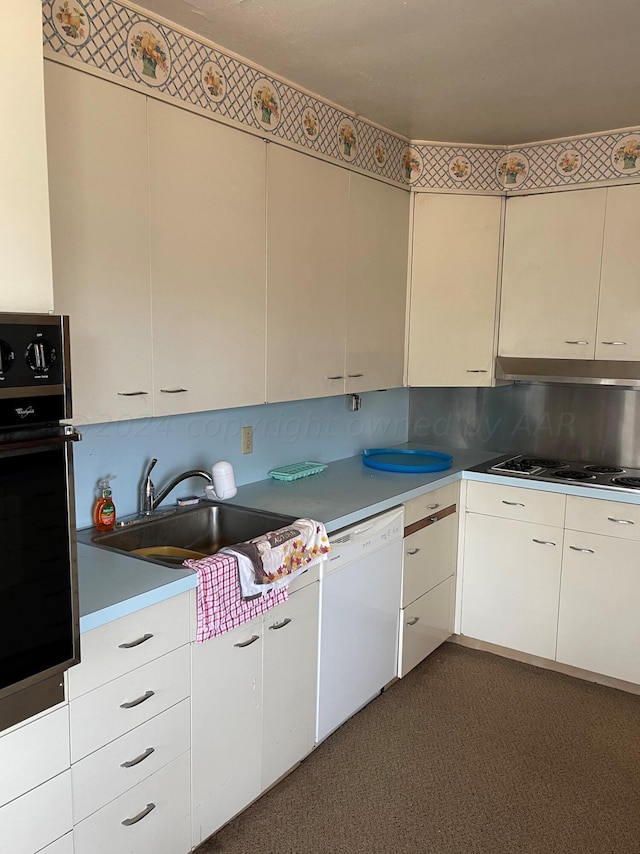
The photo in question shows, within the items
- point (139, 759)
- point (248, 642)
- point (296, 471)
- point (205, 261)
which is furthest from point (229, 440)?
point (139, 759)

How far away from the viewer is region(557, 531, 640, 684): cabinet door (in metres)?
2.98

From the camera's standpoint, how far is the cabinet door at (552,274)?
3221mm

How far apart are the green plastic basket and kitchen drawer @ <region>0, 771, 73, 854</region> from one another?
1.59 meters

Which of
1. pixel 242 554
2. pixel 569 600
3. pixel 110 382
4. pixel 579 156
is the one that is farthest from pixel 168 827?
pixel 579 156

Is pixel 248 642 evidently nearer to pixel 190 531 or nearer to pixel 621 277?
pixel 190 531

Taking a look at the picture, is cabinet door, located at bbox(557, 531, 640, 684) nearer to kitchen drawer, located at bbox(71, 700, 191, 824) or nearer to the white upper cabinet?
kitchen drawer, located at bbox(71, 700, 191, 824)

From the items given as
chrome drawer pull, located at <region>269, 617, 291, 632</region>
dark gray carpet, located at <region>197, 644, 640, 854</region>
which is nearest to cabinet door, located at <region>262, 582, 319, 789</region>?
chrome drawer pull, located at <region>269, 617, 291, 632</region>

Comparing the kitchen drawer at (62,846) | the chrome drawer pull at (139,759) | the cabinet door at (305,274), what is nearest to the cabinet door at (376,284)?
the cabinet door at (305,274)

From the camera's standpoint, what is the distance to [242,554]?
1.98 metres

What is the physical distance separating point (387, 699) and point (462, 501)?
39.5 inches

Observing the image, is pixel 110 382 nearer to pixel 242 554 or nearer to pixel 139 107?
pixel 242 554

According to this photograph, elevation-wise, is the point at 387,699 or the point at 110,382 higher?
the point at 110,382

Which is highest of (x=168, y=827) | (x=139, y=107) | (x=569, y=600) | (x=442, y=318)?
(x=139, y=107)

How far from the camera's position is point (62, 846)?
5.20 ft
